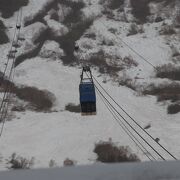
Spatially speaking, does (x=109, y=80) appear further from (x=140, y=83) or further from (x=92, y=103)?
(x=92, y=103)

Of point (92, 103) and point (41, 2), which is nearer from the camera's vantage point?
point (92, 103)

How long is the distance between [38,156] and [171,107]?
11.2 m

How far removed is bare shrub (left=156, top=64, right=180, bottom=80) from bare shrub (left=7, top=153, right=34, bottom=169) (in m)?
16.2

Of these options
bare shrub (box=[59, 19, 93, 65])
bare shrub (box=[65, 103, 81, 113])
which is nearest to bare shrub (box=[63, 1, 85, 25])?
bare shrub (box=[59, 19, 93, 65])

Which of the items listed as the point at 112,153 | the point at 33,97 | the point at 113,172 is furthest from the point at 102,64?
the point at 113,172

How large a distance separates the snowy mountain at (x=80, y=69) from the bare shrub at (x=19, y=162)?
33 centimetres

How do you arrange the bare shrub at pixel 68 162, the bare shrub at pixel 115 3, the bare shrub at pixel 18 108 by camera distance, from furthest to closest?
the bare shrub at pixel 115 3, the bare shrub at pixel 18 108, the bare shrub at pixel 68 162

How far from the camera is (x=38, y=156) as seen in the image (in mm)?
19891

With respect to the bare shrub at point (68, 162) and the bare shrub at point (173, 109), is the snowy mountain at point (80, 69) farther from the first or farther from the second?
the bare shrub at point (68, 162)

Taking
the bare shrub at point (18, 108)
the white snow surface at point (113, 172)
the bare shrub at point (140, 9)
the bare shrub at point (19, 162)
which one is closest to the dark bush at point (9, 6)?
the bare shrub at point (140, 9)

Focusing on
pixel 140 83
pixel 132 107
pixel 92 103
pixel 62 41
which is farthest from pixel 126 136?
pixel 62 41

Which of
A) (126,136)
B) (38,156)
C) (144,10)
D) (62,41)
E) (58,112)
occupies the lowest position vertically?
(38,156)

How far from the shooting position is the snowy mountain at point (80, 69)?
21.7m

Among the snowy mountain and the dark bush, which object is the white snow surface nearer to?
the snowy mountain
